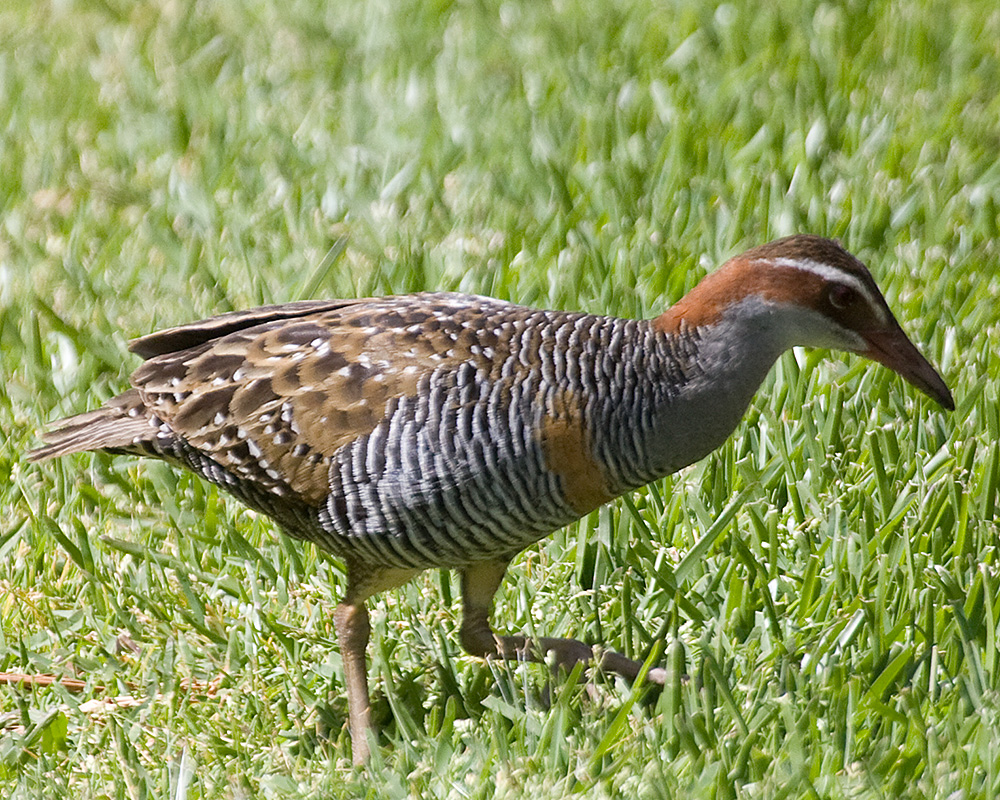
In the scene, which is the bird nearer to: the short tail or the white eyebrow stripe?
the white eyebrow stripe

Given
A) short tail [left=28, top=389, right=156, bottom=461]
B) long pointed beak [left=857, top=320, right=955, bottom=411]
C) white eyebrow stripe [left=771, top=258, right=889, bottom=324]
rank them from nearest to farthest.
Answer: white eyebrow stripe [left=771, top=258, right=889, bottom=324]
long pointed beak [left=857, top=320, right=955, bottom=411]
short tail [left=28, top=389, right=156, bottom=461]

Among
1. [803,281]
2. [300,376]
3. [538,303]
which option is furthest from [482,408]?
[538,303]

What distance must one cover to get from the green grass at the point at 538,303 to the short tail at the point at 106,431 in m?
0.42

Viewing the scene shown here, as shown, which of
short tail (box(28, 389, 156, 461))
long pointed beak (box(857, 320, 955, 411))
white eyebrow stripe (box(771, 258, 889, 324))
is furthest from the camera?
short tail (box(28, 389, 156, 461))

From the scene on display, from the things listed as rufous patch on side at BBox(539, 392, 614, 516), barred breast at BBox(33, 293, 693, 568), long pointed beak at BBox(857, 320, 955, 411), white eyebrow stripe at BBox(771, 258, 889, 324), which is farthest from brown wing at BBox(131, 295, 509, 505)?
long pointed beak at BBox(857, 320, 955, 411)

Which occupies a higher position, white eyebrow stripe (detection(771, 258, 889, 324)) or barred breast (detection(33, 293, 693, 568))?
white eyebrow stripe (detection(771, 258, 889, 324))

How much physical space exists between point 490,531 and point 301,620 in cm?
95

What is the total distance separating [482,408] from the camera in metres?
3.78

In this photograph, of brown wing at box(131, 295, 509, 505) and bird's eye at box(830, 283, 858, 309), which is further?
brown wing at box(131, 295, 509, 505)

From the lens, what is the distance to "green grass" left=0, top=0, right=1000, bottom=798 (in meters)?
3.86

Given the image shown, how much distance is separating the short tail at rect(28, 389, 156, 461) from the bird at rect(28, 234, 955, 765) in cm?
12

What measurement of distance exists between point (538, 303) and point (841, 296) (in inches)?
79.5

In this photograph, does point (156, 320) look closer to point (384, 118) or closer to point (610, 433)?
point (384, 118)

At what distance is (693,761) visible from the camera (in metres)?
3.67
